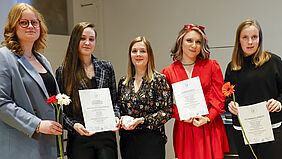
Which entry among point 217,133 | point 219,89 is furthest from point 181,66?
point 217,133

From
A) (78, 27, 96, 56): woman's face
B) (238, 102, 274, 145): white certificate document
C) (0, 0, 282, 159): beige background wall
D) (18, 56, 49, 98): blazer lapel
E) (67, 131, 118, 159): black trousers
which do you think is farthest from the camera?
(0, 0, 282, 159): beige background wall

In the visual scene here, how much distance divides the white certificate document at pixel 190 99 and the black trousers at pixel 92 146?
24.5 inches

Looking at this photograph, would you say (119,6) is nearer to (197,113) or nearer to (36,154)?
(197,113)

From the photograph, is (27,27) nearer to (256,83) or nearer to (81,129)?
(81,129)

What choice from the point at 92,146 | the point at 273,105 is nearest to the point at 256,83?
the point at 273,105

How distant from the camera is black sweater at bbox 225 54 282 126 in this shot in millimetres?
2225

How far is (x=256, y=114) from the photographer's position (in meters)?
2.10

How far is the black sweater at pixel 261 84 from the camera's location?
7.30ft

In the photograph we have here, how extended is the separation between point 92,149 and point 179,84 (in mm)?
867

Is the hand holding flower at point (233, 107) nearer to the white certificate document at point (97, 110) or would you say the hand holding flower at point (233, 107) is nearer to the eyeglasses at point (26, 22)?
Result: the white certificate document at point (97, 110)

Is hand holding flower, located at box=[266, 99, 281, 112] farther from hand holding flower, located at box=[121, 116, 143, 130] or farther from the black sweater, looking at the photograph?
hand holding flower, located at box=[121, 116, 143, 130]

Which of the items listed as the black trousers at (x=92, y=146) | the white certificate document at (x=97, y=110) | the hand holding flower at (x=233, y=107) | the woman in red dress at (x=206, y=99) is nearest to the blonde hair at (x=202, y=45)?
the woman in red dress at (x=206, y=99)

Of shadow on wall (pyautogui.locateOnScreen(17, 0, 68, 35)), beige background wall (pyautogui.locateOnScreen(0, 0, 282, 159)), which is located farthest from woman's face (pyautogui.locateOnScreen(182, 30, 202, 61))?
shadow on wall (pyautogui.locateOnScreen(17, 0, 68, 35))

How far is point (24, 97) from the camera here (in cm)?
189
